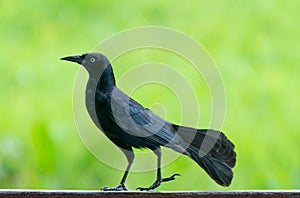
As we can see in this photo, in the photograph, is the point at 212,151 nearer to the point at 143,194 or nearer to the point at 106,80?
the point at 143,194

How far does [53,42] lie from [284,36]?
3.87ft

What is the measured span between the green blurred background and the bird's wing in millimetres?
1319

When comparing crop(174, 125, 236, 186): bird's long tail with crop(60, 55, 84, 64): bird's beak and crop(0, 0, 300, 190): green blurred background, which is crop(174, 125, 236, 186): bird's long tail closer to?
crop(60, 55, 84, 64): bird's beak

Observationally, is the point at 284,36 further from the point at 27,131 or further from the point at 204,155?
the point at 204,155

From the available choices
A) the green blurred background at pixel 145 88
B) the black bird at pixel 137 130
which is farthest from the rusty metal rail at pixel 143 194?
the green blurred background at pixel 145 88

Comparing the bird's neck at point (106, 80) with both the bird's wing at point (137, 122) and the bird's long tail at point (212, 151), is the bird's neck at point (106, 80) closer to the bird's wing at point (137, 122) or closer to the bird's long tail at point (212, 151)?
the bird's wing at point (137, 122)

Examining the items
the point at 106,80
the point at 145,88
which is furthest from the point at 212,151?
the point at 145,88

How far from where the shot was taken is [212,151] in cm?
167

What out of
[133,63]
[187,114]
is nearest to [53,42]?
[133,63]

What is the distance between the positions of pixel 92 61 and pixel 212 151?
13.3 inches

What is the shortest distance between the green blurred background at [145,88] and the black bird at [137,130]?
51.5 inches

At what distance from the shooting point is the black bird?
5.23ft

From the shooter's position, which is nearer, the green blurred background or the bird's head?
the bird's head

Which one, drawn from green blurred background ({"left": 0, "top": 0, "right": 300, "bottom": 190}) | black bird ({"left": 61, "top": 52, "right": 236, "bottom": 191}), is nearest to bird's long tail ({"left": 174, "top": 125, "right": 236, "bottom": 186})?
black bird ({"left": 61, "top": 52, "right": 236, "bottom": 191})
